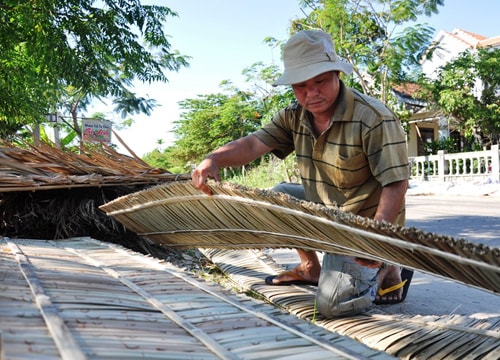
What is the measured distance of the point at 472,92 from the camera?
46.3 ft

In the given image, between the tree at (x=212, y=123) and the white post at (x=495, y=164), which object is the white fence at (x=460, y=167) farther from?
the tree at (x=212, y=123)

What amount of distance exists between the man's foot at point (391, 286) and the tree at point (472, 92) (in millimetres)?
12888

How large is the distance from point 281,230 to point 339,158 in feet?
1.38

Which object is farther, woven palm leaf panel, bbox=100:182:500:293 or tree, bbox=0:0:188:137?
tree, bbox=0:0:188:137

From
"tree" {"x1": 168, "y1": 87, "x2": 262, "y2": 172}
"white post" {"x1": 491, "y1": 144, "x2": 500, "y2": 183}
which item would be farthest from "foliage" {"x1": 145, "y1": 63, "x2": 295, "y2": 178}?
"white post" {"x1": 491, "y1": 144, "x2": 500, "y2": 183}

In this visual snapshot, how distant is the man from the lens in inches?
68.7

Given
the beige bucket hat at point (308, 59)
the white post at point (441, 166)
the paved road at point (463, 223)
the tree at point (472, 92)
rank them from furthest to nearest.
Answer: the tree at point (472, 92), the white post at point (441, 166), the paved road at point (463, 223), the beige bucket hat at point (308, 59)

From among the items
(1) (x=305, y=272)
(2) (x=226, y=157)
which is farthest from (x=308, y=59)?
(1) (x=305, y=272)

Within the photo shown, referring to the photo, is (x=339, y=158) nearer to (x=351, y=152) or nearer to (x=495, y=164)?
(x=351, y=152)

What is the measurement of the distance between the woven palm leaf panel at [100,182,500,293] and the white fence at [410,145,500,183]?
Answer: 10.6 meters

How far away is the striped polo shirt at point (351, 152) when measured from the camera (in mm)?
1776

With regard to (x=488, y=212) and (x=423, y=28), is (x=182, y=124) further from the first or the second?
(x=488, y=212)

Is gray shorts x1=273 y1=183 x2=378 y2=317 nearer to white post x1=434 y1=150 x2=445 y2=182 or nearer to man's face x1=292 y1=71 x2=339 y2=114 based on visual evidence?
man's face x1=292 y1=71 x2=339 y2=114

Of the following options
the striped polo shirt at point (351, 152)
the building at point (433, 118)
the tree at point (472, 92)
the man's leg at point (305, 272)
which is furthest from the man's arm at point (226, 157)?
the building at point (433, 118)
